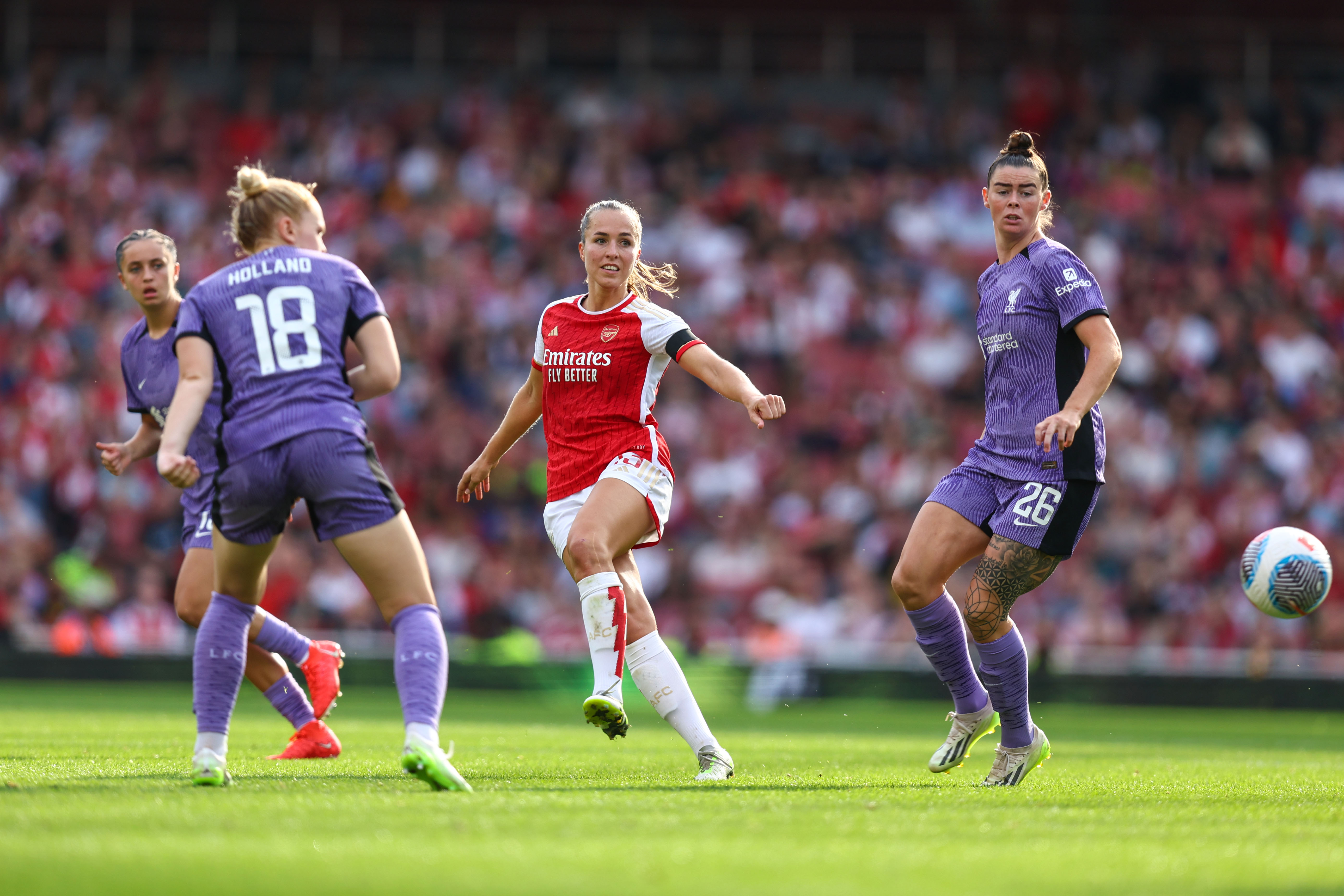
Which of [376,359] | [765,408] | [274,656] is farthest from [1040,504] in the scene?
[274,656]

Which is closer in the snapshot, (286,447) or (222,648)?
(286,447)

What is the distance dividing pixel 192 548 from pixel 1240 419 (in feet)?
43.5

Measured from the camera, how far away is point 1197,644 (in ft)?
51.8

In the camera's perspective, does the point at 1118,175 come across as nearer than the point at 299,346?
No

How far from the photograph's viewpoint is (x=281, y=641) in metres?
7.57

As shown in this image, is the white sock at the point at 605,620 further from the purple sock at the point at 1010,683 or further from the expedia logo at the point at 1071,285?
the expedia logo at the point at 1071,285

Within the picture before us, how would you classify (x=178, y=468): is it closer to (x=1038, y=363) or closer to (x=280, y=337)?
(x=280, y=337)

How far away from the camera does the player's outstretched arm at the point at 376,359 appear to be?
5574 mm

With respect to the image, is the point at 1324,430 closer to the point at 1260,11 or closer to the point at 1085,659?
the point at 1085,659

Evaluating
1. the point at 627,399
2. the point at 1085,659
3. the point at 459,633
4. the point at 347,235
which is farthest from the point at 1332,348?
the point at 627,399

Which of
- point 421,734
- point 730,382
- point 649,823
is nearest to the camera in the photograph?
point 649,823

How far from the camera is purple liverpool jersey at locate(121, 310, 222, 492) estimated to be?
756cm

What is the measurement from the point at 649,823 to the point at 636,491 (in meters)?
2.07

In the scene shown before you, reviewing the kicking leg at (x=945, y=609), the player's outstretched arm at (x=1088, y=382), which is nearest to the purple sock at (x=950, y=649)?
the kicking leg at (x=945, y=609)
